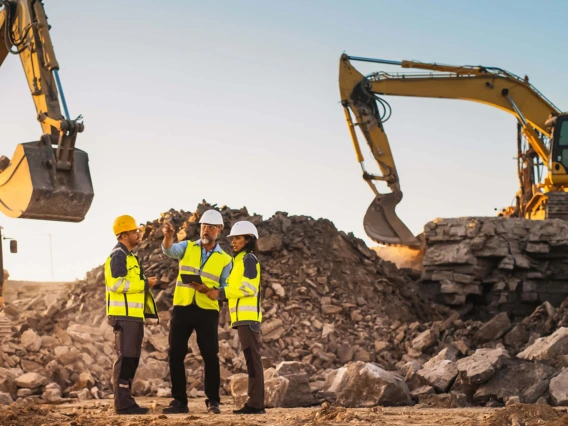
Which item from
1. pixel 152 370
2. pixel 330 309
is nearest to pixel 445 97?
pixel 330 309

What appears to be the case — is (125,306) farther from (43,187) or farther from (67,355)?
(67,355)

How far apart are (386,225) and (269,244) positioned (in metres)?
3.91

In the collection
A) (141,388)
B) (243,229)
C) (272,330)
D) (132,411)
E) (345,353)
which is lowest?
(132,411)

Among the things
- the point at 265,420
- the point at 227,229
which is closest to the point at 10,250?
the point at 265,420

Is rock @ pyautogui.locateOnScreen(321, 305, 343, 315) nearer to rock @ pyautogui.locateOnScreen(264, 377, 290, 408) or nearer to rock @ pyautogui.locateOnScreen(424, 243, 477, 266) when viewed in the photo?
rock @ pyautogui.locateOnScreen(424, 243, 477, 266)

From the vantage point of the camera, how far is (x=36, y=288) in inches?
879

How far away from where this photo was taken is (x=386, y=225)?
62.6 feet

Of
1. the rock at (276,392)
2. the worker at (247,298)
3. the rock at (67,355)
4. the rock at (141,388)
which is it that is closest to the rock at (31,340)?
the rock at (67,355)

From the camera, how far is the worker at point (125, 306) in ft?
27.5

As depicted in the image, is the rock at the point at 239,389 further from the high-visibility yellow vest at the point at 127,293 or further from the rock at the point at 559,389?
the rock at the point at 559,389

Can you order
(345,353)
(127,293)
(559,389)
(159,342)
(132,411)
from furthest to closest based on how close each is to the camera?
(345,353) < (159,342) < (559,389) < (132,411) < (127,293)

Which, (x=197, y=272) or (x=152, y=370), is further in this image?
(x=152, y=370)

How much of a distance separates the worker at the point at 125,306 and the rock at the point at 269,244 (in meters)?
7.34

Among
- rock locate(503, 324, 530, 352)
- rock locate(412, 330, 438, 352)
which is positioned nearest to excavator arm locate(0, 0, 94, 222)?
rock locate(412, 330, 438, 352)
